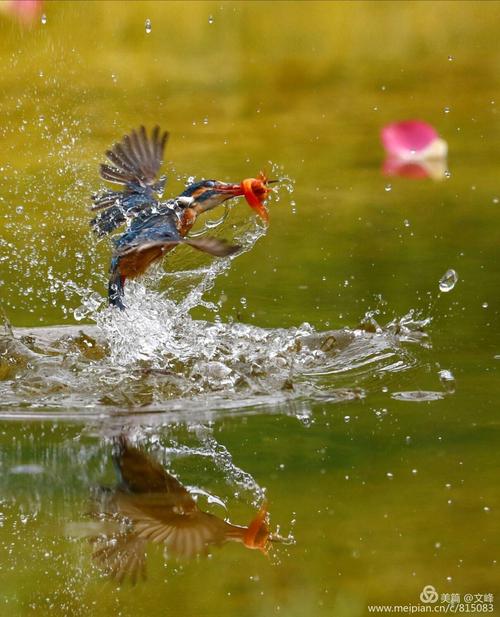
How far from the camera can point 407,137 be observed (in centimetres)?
448

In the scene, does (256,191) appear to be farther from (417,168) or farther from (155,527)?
(417,168)

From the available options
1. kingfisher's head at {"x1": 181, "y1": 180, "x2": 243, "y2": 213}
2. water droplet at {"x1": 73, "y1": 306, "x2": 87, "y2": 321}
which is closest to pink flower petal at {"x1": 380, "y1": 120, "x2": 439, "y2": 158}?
water droplet at {"x1": 73, "y1": 306, "x2": 87, "y2": 321}

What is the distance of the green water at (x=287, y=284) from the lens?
1.63 metres

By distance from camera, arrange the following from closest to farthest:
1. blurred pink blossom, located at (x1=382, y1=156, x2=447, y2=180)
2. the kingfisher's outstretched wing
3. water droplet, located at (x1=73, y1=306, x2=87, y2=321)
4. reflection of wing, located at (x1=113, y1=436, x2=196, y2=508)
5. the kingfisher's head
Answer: reflection of wing, located at (x1=113, y1=436, x2=196, y2=508), the kingfisher's head, the kingfisher's outstretched wing, water droplet, located at (x1=73, y1=306, x2=87, y2=321), blurred pink blossom, located at (x1=382, y1=156, x2=447, y2=180)

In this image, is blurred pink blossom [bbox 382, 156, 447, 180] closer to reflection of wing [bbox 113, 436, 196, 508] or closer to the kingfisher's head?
the kingfisher's head

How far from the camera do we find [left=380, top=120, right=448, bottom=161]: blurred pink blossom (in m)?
4.41

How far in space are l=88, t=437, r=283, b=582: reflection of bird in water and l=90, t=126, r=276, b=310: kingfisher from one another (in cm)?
60

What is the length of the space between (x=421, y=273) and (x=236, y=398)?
1.07 meters

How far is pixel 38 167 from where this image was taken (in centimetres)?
439

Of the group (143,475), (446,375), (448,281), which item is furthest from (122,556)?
(448,281)

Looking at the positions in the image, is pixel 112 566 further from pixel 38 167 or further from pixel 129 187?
pixel 38 167

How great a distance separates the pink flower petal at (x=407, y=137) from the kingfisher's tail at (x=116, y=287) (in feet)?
6.35

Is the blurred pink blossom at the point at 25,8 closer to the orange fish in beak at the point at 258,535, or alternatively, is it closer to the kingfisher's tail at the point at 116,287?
the kingfisher's tail at the point at 116,287

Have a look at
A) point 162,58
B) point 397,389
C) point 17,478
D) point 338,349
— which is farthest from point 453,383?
point 162,58
